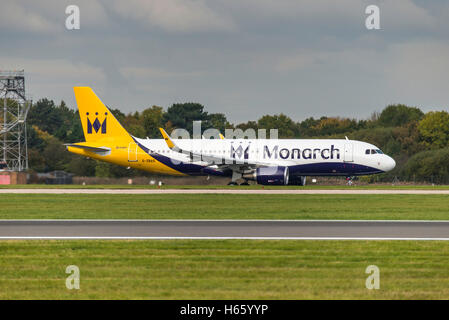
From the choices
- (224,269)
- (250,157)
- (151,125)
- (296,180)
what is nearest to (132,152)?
(250,157)

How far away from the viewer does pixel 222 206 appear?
30.7 m

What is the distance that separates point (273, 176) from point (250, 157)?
4164 mm

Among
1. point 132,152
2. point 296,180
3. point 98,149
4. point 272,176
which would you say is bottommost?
point 296,180

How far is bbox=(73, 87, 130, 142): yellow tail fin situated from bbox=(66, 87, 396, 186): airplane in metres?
1.60

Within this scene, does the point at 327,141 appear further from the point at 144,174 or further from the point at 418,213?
the point at 418,213

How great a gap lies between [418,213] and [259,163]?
2388 centimetres

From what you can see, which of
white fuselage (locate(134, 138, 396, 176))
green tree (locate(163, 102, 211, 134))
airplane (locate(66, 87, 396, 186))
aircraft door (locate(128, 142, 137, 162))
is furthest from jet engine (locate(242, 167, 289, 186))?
green tree (locate(163, 102, 211, 134))

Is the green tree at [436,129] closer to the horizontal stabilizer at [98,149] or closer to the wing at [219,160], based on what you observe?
the wing at [219,160]

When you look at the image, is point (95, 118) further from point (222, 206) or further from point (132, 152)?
point (222, 206)

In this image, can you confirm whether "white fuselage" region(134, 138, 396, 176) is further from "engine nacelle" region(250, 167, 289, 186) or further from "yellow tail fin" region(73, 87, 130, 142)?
"yellow tail fin" region(73, 87, 130, 142)

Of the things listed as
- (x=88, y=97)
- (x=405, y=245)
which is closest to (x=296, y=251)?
(x=405, y=245)

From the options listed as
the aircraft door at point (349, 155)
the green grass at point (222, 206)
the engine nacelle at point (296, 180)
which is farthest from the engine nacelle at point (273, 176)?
the green grass at point (222, 206)

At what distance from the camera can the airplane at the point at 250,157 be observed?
5081 centimetres

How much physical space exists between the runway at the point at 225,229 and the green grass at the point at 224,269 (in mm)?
1333
